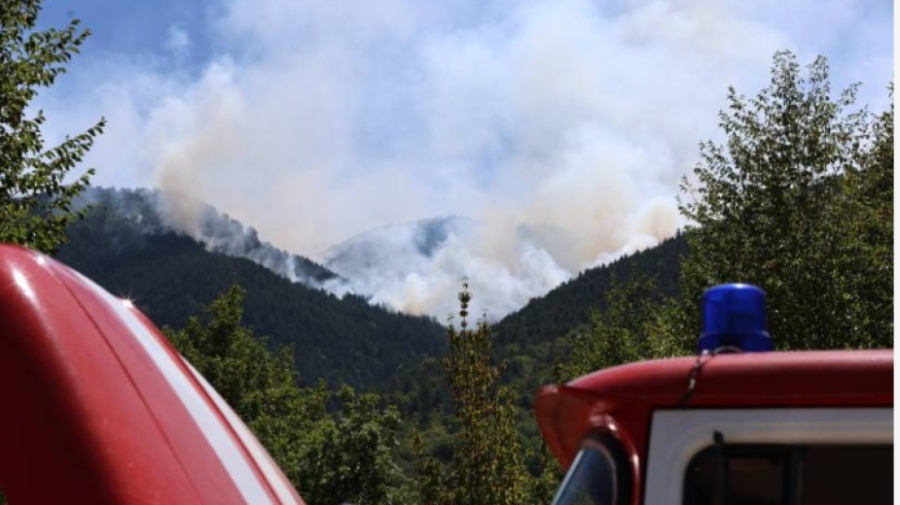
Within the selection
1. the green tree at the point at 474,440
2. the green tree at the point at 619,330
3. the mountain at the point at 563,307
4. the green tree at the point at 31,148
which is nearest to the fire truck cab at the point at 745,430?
the green tree at the point at 31,148

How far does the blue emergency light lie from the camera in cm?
194

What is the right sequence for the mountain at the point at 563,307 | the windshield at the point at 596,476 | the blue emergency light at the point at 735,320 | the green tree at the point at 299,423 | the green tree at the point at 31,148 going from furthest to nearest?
the mountain at the point at 563,307
the green tree at the point at 299,423
the green tree at the point at 31,148
the blue emergency light at the point at 735,320
the windshield at the point at 596,476

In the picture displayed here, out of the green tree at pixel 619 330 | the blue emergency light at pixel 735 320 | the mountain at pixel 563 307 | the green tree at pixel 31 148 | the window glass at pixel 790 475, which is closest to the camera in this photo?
the window glass at pixel 790 475

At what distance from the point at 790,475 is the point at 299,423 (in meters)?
55.5

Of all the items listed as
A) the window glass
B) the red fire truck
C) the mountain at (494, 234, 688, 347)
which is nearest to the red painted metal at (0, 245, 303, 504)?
the red fire truck

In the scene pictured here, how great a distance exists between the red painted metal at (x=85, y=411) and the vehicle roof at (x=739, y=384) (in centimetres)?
55

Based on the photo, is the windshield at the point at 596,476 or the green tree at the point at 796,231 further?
the green tree at the point at 796,231

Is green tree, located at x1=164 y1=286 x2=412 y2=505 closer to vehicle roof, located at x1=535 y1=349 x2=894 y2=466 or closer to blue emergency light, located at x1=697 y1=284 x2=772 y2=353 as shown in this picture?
blue emergency light, located at x1=697 y1=284 x2=772 y2=353

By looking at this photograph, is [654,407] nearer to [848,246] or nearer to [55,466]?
[55,466]

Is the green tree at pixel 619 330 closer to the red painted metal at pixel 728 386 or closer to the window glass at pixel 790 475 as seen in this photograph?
the red painted metal at pixel 728 386

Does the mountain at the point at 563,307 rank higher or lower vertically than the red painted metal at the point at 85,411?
higher

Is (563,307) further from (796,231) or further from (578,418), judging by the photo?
(578,418)

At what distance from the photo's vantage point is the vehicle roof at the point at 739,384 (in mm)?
1666

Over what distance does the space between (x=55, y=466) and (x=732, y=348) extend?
101 cm
